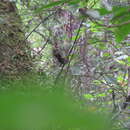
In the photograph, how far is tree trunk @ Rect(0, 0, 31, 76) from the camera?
132 centimetres

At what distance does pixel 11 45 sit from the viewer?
1.50 meters

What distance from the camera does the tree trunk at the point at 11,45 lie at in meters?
1.32

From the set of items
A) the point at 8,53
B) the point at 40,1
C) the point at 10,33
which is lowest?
the point at 8,53

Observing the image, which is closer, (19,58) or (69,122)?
(69,122)

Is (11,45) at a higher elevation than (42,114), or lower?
higher

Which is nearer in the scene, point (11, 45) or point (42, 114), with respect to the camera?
point (42, 114)

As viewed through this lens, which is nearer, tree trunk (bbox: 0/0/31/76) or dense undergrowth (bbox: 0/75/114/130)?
dense undergrowth (bbox: 0/75/114/130)

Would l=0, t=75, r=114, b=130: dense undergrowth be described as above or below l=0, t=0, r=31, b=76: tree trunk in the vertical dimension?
below

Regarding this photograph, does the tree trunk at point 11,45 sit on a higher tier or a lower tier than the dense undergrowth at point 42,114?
higher

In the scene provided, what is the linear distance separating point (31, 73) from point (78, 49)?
49 cm

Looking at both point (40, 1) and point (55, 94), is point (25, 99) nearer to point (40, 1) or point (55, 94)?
point (55, 94)

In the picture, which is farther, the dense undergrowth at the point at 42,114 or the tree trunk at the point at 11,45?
the tree trunk at the point at 11,45

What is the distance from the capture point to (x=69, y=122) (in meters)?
0.16

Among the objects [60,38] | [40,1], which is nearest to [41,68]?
[60,38]
